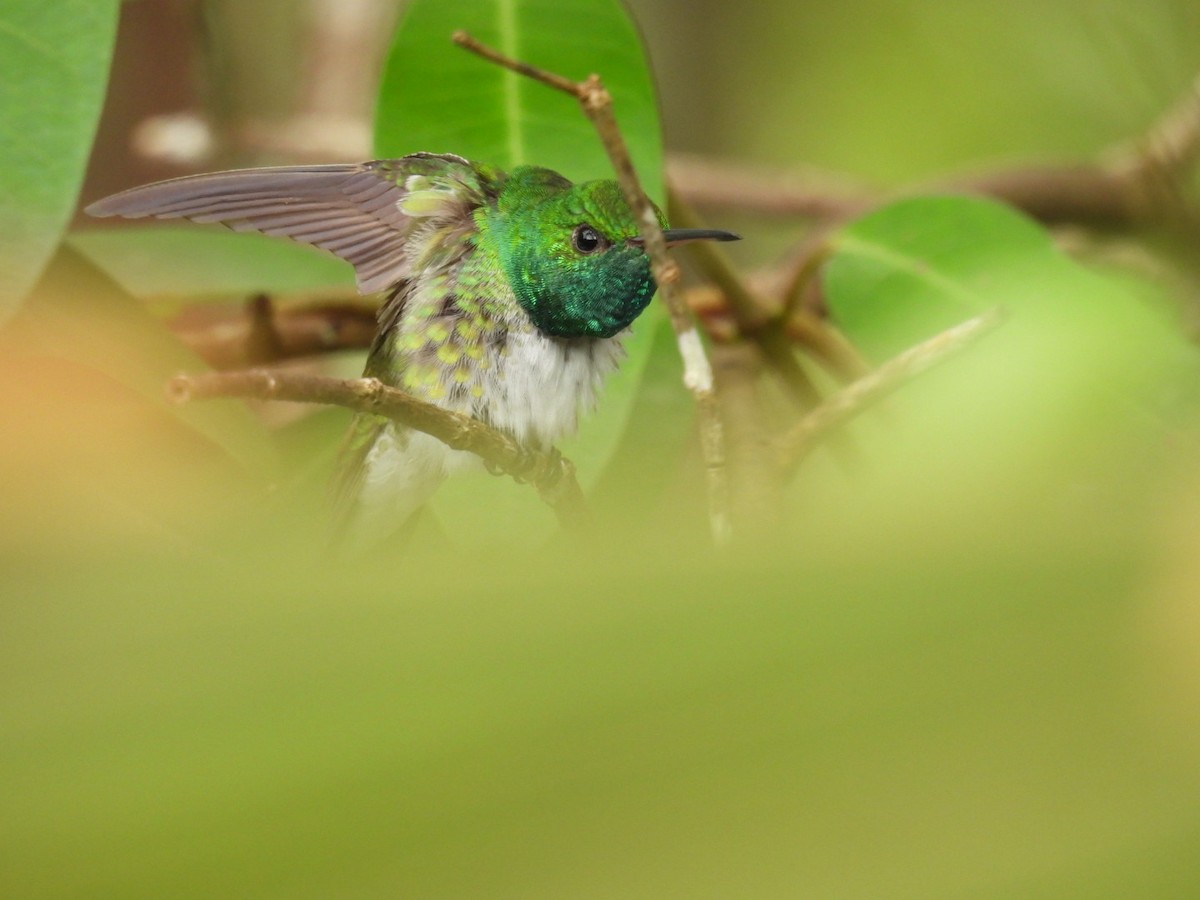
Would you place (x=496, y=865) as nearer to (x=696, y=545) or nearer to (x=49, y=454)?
(x=696, y=545)

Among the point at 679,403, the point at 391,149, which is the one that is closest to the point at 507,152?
the point at 391,149

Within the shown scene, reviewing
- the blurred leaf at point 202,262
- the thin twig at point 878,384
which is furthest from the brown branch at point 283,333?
the thin twig at point 878,384

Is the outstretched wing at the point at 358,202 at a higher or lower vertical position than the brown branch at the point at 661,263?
higher

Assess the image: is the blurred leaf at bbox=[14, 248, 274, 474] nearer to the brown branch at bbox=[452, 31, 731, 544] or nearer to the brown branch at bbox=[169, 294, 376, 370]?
the brown branch at bbox=[169, 294, 376, 370]

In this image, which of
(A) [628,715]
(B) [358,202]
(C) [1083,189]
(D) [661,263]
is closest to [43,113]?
(B) [358,202]

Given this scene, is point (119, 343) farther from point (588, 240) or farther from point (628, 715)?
point (628, 715)

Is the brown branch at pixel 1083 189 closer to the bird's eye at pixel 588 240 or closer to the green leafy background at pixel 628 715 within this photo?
the bird's eye at pixel 588 240
